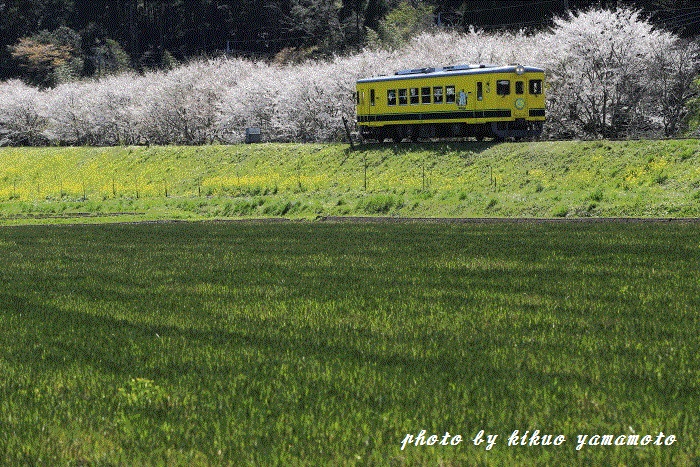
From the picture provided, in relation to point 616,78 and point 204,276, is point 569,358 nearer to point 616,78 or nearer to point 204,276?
point 204,276

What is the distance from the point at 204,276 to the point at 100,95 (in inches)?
3235

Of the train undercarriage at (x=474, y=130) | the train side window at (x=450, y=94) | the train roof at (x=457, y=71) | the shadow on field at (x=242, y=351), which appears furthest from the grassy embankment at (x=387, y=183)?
the shadow on field at (x=242, y=351)

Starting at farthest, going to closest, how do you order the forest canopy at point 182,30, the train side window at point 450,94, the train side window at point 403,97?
the forest canopy at point 182,30 < the train side window at point 403,97 < the train side window at point 450,94

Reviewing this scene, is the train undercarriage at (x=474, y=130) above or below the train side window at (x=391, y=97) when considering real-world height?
below

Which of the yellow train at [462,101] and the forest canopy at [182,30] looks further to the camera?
the forest canopy at [182,30]

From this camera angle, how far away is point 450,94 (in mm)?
50281

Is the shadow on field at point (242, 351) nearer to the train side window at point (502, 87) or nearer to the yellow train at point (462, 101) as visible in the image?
the train side window at point (502, 87)

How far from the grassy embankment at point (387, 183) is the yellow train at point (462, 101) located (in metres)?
1.26

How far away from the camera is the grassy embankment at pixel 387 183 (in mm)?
38969

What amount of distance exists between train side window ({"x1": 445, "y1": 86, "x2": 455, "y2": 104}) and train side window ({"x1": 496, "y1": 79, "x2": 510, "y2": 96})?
7.74 feet

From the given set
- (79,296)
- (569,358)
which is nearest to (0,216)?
(79,296)

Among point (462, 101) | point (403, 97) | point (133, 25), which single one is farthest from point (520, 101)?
point (133, 25)

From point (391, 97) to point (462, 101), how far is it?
4748 millimetres

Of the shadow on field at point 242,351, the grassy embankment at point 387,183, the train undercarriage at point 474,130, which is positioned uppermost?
the train undercarriage at point 474,130
